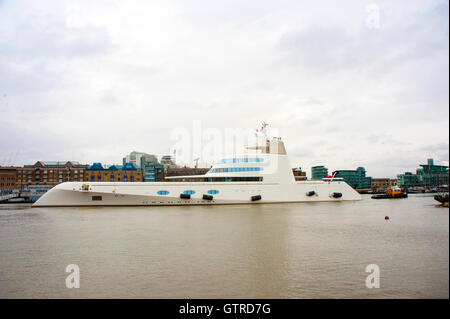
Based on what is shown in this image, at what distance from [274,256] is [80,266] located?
6781 mm

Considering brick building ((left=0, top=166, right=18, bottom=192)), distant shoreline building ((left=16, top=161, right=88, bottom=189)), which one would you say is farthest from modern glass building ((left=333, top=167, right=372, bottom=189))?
brick building ((left=0, top=166, right=18, bottom=192))

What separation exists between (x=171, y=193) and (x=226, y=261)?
909 inches

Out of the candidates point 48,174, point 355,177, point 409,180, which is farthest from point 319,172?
point 48,174

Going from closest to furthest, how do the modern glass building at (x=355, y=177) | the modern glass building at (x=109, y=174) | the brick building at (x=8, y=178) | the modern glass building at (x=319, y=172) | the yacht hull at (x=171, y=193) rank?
the yacht hull at (x=171, y=193) → the brick building at (x=8, y=178) → the modern glass building at (x=109, y=174) → the modern glass building at (x=355, y=177) → the modern glass building at (x=319, y=172)

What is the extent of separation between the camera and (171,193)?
33938 mm

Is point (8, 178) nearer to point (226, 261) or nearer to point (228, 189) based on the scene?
point (228, 189)

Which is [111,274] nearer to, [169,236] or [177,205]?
[169,236]

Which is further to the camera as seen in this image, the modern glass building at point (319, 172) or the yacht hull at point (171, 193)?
the modern glass building at point (319, 172)

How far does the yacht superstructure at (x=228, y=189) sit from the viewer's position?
32.5m

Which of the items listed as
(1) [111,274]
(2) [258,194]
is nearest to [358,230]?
(1) [111,274]

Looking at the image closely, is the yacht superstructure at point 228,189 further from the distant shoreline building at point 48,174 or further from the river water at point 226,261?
the distant shoreline building at point 48,174

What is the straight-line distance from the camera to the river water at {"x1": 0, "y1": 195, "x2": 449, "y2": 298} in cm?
878

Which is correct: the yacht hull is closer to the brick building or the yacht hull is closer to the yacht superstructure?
the yacht superstructure

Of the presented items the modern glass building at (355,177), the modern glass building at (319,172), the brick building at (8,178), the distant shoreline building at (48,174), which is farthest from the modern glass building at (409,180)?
the brick building at (8,178)
